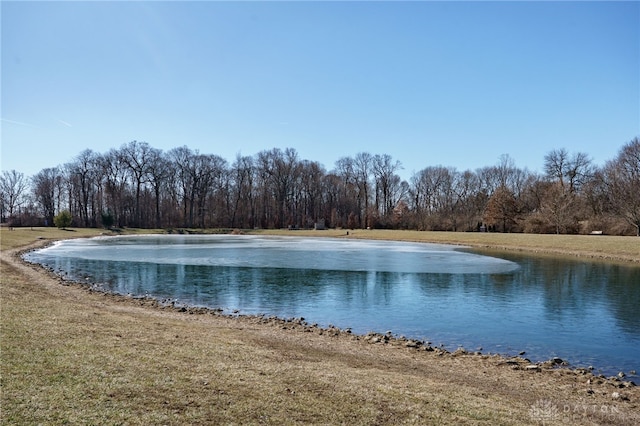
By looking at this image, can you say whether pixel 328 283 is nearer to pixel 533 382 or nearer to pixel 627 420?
pixel 533 382

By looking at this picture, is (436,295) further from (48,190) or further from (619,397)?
(48,190)

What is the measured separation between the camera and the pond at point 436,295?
476 inches

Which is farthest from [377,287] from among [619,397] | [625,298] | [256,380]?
[256,380]

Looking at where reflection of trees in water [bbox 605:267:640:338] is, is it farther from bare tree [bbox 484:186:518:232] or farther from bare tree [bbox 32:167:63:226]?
bare tree [bbox 32:167:63:226]

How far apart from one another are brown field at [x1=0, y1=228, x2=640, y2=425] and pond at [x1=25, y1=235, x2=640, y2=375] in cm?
194

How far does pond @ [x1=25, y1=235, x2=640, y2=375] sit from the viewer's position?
1209cm

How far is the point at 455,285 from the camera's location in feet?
69.9

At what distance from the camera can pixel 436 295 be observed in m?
18.6

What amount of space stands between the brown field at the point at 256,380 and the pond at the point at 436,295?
6.37 feet

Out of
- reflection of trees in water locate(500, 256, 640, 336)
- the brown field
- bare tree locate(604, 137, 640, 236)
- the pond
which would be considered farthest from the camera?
bare tree locate(604, 137, 640, 236)

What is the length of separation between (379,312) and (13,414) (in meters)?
11.9

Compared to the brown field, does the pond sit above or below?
below

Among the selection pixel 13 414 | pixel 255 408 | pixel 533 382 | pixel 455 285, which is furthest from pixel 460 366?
pixel 455 285

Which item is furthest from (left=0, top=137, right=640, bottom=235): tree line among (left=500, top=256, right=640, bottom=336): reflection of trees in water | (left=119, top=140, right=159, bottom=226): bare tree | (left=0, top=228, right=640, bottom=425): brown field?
(left=0, top=228, right=640, bottom=425): brown field
